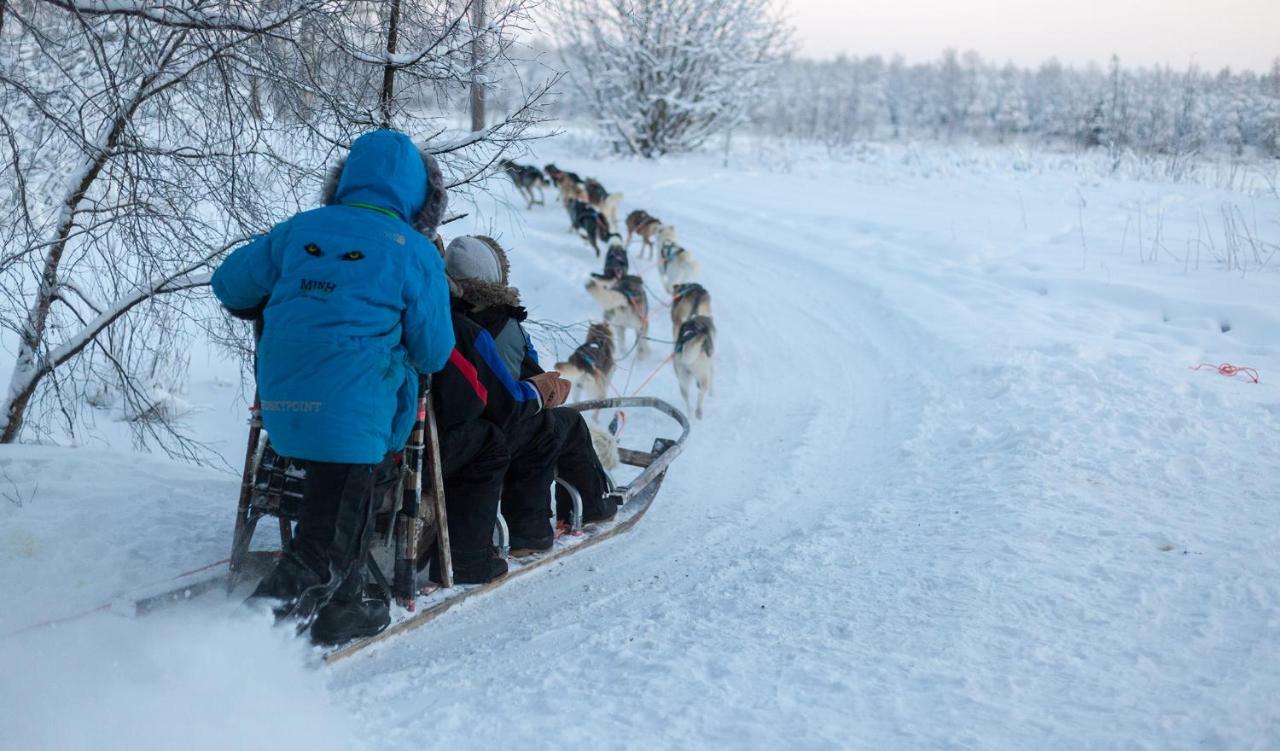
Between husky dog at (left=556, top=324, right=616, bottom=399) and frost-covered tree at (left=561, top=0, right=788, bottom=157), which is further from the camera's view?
frost-covered tree at (left=561, top=0, right=788, bottom=157)

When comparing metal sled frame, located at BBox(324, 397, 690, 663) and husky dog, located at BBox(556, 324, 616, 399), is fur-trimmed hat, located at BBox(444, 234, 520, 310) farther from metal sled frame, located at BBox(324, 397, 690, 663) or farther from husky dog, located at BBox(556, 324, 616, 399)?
husky dog, located at BBox(556, 324, 616, 399)

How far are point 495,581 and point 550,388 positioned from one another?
75cm

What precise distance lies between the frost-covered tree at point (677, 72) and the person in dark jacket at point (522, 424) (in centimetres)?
1957

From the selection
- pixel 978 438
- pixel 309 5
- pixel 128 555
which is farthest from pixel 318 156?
pixel 978 438

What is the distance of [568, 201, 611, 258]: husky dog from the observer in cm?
1230

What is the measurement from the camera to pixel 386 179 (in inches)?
110

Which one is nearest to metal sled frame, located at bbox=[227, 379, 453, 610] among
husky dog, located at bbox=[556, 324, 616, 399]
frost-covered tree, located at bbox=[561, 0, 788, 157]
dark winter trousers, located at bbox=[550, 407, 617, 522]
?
dark winter trousers, located at bbox=[550, 407, 617, 522]

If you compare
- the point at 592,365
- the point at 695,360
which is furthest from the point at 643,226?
the point at 592,365

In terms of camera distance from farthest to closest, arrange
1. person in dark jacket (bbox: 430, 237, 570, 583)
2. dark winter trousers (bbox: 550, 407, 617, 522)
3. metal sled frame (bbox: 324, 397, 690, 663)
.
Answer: dark winter trousers (bbox: 550, 407, 617, 522) → person in dark jacket (bbox: 430, 237, 570, 583) → metal sled frame (bbox: 324, 397, 690, 663)

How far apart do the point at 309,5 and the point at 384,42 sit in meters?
0.64

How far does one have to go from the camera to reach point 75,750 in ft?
7.50

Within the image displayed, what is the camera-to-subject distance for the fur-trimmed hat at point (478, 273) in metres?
3.45

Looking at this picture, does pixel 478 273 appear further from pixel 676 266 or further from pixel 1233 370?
pixel 676 266

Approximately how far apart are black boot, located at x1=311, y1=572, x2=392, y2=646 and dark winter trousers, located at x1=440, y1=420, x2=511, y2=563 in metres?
0.45
